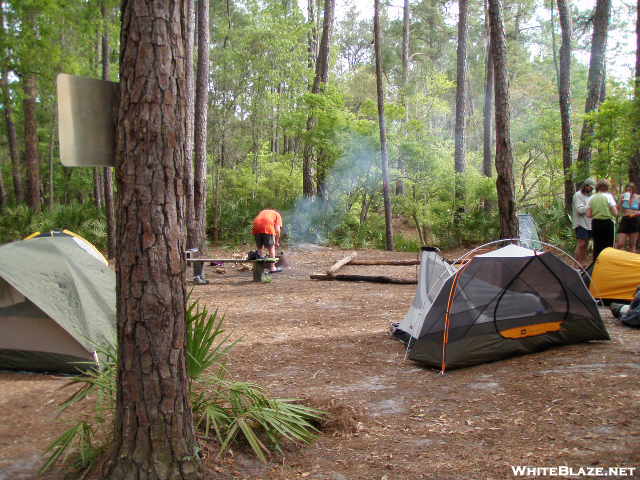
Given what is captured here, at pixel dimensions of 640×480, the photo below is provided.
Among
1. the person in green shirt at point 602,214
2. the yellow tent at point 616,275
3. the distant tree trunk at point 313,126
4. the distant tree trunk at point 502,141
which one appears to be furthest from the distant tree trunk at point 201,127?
the yellow tent at point 616,275

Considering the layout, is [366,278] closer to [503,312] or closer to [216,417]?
[503,312]

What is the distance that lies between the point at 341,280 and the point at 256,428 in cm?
820

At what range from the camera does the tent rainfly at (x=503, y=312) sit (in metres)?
5.86

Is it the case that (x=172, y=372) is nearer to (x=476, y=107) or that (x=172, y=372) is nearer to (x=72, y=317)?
(x=72, y=317)

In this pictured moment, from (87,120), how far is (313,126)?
1623cm

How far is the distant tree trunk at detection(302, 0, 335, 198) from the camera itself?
19.2 metres

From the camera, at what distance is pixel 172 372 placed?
3.21m

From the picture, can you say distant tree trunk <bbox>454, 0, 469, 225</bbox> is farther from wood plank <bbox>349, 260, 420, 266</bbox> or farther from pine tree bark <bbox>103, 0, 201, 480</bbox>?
pine tree bark <bbox>103, 0, 201, 480</bbox>

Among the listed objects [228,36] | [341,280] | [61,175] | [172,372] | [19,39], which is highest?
[228,36]

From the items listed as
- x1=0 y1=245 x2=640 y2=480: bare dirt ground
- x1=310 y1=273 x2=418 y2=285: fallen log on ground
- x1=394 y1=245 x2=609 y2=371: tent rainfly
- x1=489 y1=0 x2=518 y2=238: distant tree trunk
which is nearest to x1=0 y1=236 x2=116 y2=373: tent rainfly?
x1=0 y1=245 x2=640 y2=480: bare dirt ground

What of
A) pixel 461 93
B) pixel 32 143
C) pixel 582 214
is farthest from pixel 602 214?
pixel 32 143

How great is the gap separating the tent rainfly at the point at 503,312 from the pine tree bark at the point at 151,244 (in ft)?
11.0

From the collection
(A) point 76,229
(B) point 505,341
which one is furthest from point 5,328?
(A) point 76,229

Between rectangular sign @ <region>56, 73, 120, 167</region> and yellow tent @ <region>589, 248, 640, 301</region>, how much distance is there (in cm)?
714
